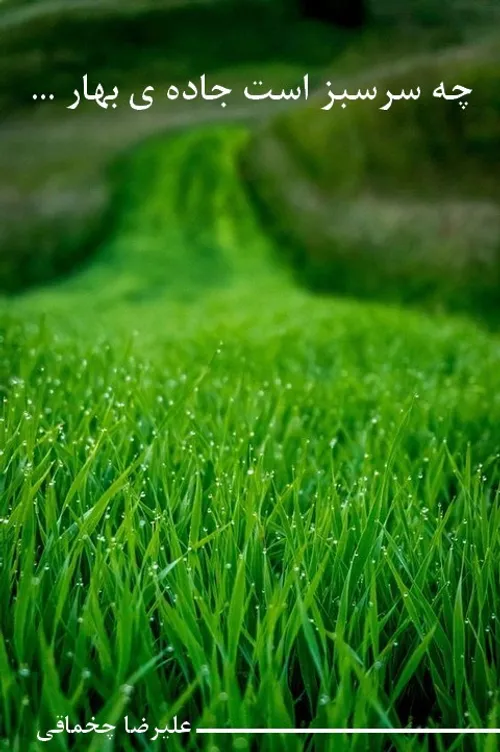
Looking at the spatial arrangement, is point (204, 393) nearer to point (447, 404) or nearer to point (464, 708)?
point (447, 404)

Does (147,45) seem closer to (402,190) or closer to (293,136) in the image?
(293,136)

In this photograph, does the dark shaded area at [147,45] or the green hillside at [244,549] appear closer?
the green hillside at [244,549]

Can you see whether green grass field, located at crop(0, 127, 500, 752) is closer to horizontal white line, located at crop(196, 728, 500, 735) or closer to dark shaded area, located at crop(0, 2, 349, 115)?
horizontal white line, located at crop(196, 728, 500, 735)

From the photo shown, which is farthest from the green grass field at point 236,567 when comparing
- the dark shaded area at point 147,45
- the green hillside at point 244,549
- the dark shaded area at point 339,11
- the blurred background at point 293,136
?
the dark shaded area at point 339,11

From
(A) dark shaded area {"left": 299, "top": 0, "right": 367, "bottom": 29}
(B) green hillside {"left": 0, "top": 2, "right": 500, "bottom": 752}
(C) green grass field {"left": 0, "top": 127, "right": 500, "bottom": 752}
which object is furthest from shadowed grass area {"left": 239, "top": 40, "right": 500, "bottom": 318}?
(C) green grass field {"left": 0, "top": 127, "right": 500, "bottom": 752}

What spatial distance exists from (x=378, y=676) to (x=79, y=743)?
490 mm

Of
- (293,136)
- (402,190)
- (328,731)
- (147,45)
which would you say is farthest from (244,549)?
(293,136)

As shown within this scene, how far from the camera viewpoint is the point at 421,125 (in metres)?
7.30

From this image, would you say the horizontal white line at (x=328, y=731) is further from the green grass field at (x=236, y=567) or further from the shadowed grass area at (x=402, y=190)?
the shadowed grass area at (x=402, y=190)

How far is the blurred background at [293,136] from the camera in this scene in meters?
5.27

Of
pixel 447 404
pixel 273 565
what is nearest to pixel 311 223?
pixel 447 404

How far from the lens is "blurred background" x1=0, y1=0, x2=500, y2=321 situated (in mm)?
5266

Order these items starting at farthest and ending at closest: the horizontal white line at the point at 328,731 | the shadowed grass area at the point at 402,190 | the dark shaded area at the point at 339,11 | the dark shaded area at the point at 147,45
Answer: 1. the shadowed grass area at the point at 402,190
2. the dark shaded area at the point at 339,11
3. the dark shaded area at the point at 147,45
4. the horizontal white line at the point at 328,731

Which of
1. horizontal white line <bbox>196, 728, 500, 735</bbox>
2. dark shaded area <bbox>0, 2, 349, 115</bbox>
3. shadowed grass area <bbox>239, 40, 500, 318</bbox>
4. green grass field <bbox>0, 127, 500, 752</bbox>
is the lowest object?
horizontal white line <bbox>196, 728, 500, 735</bbox>
